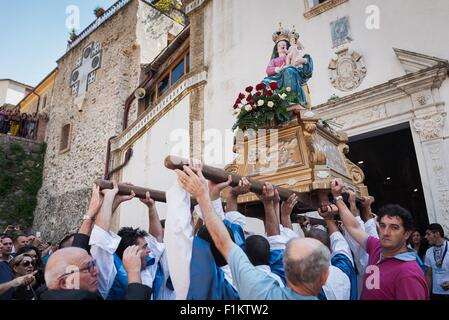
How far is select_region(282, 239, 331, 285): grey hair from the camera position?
1.66m

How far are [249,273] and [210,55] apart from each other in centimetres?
993

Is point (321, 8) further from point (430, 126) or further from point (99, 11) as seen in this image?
point (99, 11)

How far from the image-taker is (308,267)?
5.45 ft

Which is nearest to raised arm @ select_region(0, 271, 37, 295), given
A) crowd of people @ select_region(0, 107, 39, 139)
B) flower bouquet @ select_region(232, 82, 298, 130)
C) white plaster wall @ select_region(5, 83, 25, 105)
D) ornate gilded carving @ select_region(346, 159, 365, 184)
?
flower bouquet @ select_region(232, 82, 298, 130)

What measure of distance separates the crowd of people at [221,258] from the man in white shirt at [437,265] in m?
2.03

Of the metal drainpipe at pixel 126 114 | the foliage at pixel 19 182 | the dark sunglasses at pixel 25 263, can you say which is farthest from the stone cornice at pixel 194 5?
the foliage at pixel 19 182

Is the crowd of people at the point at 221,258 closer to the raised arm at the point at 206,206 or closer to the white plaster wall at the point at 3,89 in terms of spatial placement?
the raised arm at the point at 206,206

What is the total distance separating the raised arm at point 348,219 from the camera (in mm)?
2744

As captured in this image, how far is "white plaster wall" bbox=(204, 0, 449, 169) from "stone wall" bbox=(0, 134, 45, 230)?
443 inches

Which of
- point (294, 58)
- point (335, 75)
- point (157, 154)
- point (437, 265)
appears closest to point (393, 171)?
point (335, 75)

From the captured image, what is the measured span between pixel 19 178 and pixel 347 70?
1573 cm

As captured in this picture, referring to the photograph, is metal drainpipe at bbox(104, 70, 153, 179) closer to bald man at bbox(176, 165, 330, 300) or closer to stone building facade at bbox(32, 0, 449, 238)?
stone building facade at bbox(32, 0, 449, 238)

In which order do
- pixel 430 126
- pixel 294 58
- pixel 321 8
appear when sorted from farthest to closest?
pixel 321 8 < pixel 430 126 < pixel 294 58

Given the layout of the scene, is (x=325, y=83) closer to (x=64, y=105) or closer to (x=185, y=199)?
(x=185, y=199)
